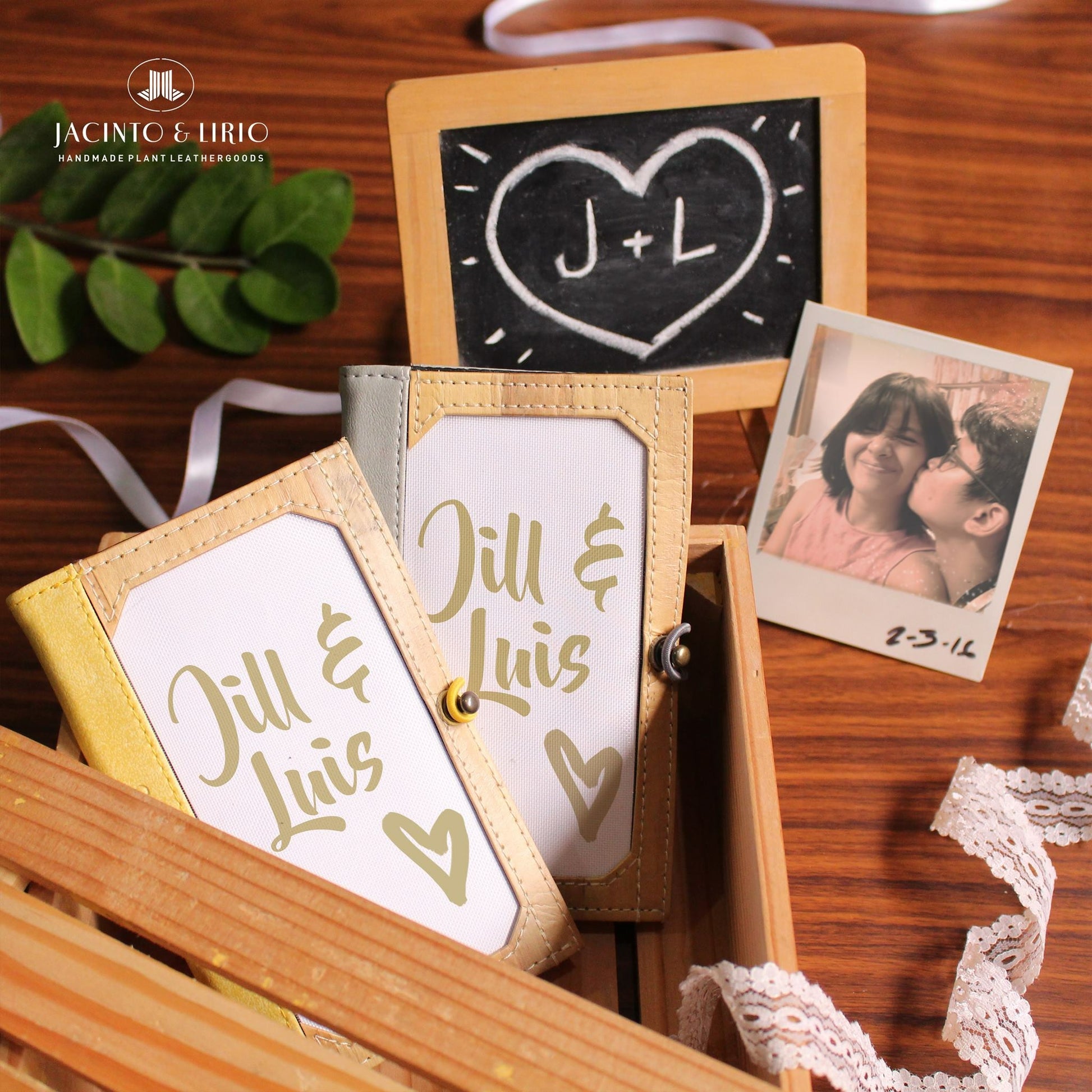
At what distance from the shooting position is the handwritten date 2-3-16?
0.70 metres

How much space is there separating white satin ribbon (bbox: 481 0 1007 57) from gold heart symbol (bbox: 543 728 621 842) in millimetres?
603

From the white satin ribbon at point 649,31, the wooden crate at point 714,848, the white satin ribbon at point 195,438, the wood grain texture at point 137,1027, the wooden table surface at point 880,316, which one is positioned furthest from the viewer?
the white satin ribbon at point 649,31

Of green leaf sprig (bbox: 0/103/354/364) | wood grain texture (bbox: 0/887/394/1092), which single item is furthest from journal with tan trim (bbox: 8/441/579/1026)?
green leaf sprig (bbox: 0/103/354/364)

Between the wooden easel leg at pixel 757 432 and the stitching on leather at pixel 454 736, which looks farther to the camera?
the wooden easel leg at pixel 757 432

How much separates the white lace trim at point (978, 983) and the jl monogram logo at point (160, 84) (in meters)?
0.80

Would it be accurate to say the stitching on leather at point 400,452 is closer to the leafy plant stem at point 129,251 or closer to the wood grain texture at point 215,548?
the wood grain texture at point 215,548

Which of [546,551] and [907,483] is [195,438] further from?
[907,483]

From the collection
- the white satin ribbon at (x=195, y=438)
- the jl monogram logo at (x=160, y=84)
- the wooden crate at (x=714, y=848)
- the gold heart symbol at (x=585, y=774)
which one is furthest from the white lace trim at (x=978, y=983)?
the jl monogram logo at (x=160, y=84)

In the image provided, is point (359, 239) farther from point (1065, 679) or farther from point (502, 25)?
point (1065, 679)

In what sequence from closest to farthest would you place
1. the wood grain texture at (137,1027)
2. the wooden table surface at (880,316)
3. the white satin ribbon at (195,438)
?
the wood grain texture at (137,1027)
the wooden table surface at (880,316)
the white satin ribbon at (195,438)

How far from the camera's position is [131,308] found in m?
0.76

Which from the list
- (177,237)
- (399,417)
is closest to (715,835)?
(399,417)

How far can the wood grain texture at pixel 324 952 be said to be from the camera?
0.36 m

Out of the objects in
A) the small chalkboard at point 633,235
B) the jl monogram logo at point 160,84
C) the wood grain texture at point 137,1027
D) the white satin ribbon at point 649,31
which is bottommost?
the wood grain texture at point 137,1027
